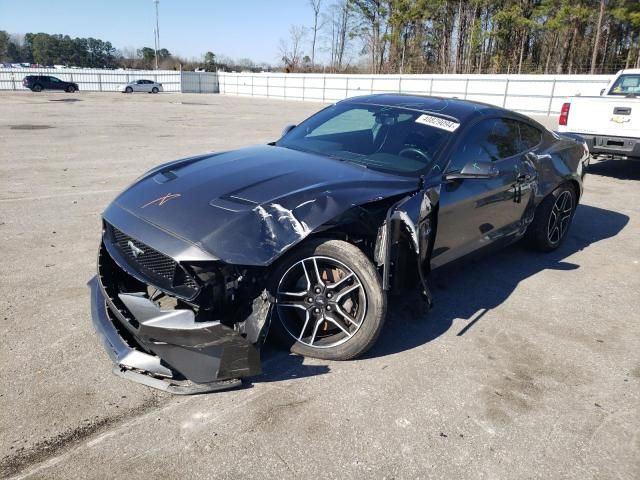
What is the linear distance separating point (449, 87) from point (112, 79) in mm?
33152

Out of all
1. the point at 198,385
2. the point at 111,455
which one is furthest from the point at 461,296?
the point at 111,455

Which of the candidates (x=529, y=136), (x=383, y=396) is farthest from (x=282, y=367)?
(x=529, y=136)

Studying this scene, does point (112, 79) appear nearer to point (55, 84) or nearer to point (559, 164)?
point (55, 84)

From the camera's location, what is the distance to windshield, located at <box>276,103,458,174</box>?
3805 millimetres

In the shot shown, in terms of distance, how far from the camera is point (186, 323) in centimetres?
261

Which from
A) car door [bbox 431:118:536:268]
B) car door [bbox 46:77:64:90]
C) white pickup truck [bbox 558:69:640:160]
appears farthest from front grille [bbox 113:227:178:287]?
car door [bbox 46:77:64:90]

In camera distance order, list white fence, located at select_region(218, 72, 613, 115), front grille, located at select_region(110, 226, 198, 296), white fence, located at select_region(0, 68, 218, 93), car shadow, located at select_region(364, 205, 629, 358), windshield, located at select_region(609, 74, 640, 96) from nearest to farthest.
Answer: front grille, located at select_region(110, 226, 198, 296), car shadow, located at select_region(364, 205, 629, 358), windshield, located at select_region(609, 74, 640, 96), white fence, located at select_region(218, 72, 613, 115), white fence, located at select_region(0, 68, 218, 93)

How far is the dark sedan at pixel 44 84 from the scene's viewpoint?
39.4m

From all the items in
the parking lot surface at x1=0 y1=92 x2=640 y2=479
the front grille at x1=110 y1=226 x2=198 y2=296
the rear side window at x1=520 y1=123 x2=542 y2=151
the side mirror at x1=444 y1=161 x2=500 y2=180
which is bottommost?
the parking lot surface at x1=0 y1=92 x2=640 y2=479

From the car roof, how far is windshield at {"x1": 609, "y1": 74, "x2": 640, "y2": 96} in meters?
6.54

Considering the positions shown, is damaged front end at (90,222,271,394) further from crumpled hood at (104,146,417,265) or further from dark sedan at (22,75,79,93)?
dark sedan at (22,75,79,93)

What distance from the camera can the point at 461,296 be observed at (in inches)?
166

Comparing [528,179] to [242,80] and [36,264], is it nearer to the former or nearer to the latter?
[36,264]

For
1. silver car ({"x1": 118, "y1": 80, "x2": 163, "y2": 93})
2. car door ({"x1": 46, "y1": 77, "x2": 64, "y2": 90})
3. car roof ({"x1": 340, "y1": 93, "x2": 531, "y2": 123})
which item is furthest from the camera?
silver car ({"x1": 118, "y1": 80, "x2": 163, "y2": 93})
